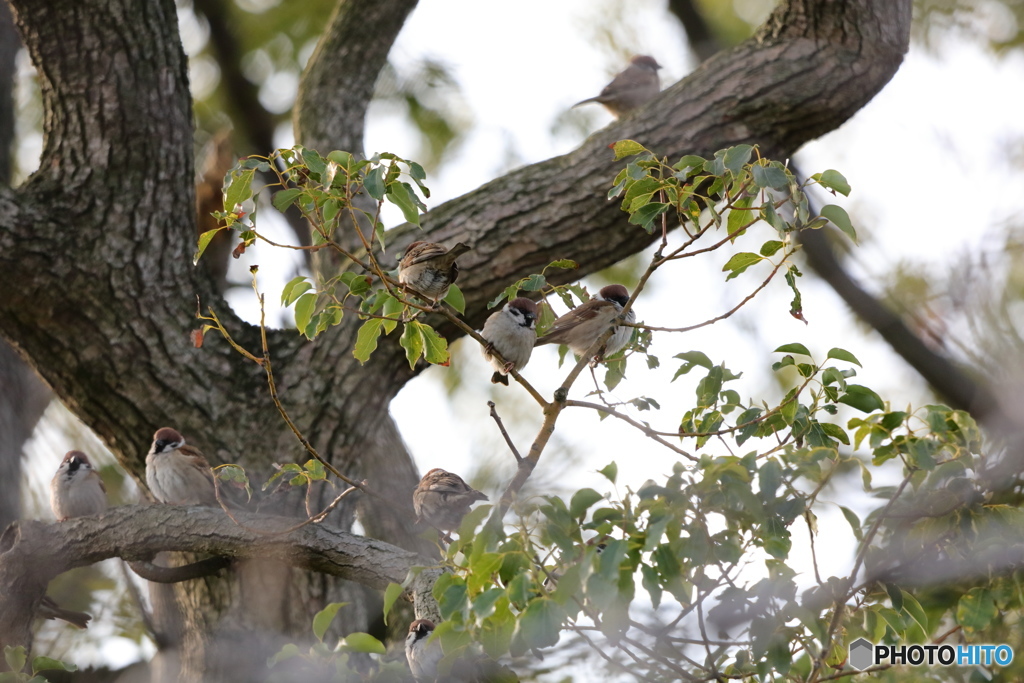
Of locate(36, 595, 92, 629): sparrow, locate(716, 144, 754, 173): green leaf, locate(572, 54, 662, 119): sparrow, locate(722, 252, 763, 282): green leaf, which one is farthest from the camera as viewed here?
locate(572, 54, 662, 119): sparrow

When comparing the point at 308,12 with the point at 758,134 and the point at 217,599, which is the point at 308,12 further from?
the point at 217,599

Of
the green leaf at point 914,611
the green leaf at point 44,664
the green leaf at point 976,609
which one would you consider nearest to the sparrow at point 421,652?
the green leaf at point 44,664

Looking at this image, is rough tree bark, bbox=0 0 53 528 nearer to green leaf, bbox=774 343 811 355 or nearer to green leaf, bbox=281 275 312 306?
green leaf, bbox=281 275 312 306

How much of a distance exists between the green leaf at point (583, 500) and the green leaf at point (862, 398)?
662 mm

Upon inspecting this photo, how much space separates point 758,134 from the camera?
3727 millimetres

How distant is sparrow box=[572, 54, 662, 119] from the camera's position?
6.14 meters

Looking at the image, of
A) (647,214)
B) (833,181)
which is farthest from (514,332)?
(833,181)

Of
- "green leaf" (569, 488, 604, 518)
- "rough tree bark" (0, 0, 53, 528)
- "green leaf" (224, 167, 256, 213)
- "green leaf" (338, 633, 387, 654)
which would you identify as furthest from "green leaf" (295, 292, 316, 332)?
"rough tree bark" (0, 0, 53, 528)

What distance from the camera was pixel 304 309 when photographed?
219cm

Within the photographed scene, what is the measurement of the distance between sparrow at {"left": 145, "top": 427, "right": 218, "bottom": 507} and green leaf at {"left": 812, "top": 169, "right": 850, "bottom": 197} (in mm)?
2657

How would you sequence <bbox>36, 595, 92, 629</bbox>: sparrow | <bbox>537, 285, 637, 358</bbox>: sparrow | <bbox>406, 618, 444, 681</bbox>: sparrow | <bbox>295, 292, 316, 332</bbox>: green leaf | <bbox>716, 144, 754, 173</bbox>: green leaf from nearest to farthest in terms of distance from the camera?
<bbox>716, 144, 754, 173</bbox>: green leaf < <bbox>295, 292, 316, 332</bbox>: green leaf < <bbox>406, 618, 444, 681</bbox>: sparrow < <bbox>36, 595, 92, 629</bbox>: sparrow < <bbox>537, 285, 637, 358</bbox>: sparrow

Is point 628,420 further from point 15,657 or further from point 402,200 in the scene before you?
point 15,657

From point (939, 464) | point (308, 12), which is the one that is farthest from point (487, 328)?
point (308, 12)

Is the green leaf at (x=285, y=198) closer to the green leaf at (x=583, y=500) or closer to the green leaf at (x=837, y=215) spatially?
the green leaf at (x=583, y=500)
